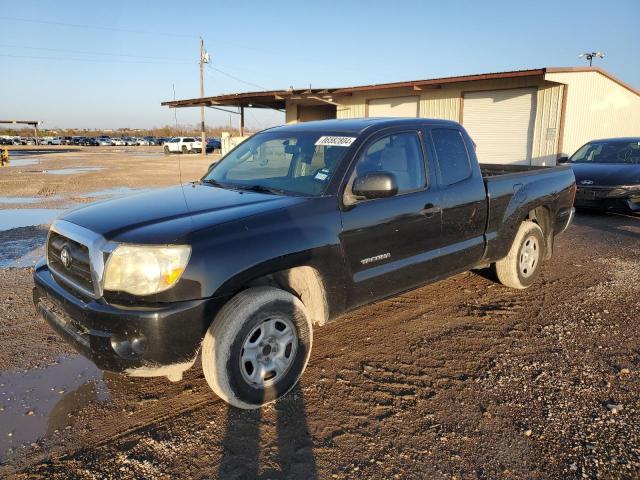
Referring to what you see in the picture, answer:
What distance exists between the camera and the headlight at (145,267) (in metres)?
2.90

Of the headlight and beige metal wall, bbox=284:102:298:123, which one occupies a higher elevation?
beige metal wall, bbox=284:102:298:123

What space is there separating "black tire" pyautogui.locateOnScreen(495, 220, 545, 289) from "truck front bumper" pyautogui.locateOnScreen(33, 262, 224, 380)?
3.64 metres

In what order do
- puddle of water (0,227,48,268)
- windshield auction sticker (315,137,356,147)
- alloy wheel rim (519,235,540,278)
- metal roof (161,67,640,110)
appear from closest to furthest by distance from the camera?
1. windshield auction sticker (315,137,356,147)
2. alloy wheel rim (519,235,540,278)
3. puddle of water (0,227,48,268)
4. metal roof (161,67,640,110)

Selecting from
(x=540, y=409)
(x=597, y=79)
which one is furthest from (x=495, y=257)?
(x=597, y=79)

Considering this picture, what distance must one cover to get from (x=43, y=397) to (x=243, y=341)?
5.12 ft

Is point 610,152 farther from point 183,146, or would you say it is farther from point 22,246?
point 183,146

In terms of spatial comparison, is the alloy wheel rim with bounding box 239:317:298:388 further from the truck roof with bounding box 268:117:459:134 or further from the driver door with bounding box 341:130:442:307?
the truck roof with bounding box 268:117:459:134

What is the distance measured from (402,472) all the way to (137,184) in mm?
16637

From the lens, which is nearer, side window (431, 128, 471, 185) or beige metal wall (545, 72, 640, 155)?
side window (431, 128, 471, 185)

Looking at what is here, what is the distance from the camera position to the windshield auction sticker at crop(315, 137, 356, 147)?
3.96 meters

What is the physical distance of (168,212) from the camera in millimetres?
3379

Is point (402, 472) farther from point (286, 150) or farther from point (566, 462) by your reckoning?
point (286, 150)

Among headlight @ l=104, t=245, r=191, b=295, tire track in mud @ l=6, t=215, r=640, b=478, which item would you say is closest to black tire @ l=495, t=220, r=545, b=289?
tire track in mud @ l=6, t=215, r=640, b=478

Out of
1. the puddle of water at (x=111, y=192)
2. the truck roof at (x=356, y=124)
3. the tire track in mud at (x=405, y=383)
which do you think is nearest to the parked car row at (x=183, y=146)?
the puddle of water at (x=111, y=192)
